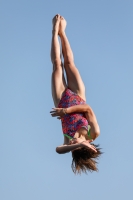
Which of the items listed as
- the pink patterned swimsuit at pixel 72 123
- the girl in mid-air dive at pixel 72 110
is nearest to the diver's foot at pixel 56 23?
the girl in mid-air dive at pixel 72 110

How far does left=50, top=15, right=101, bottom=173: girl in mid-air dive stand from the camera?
60.5 feet

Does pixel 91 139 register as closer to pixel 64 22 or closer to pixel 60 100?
pixel 60 100

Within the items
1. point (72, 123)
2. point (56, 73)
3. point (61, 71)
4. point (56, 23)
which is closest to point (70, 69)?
point (61, 71)

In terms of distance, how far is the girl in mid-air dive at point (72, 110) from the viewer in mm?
18453

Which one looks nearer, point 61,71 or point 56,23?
point 61,71

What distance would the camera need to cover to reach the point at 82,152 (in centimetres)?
1853

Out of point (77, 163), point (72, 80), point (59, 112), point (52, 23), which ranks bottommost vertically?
point (77, 163)

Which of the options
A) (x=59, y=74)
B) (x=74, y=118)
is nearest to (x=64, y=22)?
(x=59, y=74)

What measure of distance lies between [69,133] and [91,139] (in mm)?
618

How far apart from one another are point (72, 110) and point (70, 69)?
5.20ft

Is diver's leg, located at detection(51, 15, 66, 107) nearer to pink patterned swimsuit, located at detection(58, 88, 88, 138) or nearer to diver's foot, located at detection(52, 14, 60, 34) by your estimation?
diver's foot, located at detection(52, 14, 60, 34)

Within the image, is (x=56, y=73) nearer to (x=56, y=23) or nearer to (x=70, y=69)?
(x=70, y=69)

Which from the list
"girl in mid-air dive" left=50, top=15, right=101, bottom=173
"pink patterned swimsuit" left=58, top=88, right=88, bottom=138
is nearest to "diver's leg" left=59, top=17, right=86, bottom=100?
"girl in mid-air dive" left=50, top=15, right=101, bottom=173

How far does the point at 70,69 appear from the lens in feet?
65.2
